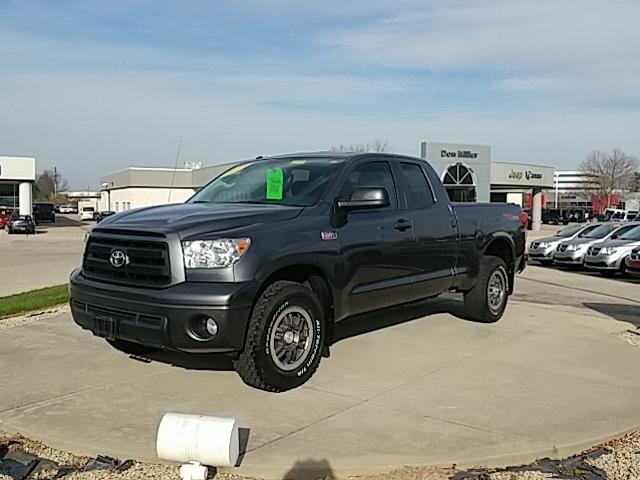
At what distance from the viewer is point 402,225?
6902 millimetres

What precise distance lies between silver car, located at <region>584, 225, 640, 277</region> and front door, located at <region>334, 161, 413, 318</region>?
12328 millimetres

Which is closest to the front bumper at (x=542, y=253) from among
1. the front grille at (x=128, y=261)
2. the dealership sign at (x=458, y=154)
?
the front grille at (x=128, y=261)

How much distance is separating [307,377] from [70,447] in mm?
1996

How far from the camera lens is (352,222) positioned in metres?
6.28

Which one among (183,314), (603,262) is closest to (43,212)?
(603,262)

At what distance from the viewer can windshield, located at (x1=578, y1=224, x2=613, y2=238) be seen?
2009 centimetres

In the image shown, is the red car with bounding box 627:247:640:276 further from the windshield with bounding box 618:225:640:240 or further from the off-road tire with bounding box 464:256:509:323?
the off-road tire with bounding box 464:256:509:323

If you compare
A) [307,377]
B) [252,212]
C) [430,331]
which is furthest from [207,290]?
[430,331]

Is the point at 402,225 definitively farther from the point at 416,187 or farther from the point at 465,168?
the point at 465,168

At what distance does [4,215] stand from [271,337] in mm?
53692

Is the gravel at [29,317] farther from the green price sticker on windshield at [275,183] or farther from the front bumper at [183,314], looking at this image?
the green price sticker on windshield at [275,183]

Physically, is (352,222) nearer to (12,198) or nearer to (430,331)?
(430,331)

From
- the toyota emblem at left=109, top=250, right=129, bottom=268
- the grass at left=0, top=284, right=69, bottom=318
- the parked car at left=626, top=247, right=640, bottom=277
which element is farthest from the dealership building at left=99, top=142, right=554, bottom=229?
the toyota emblem at left=109, top=250, right=129, bottom=268

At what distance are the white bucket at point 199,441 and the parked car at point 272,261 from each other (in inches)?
46.2
